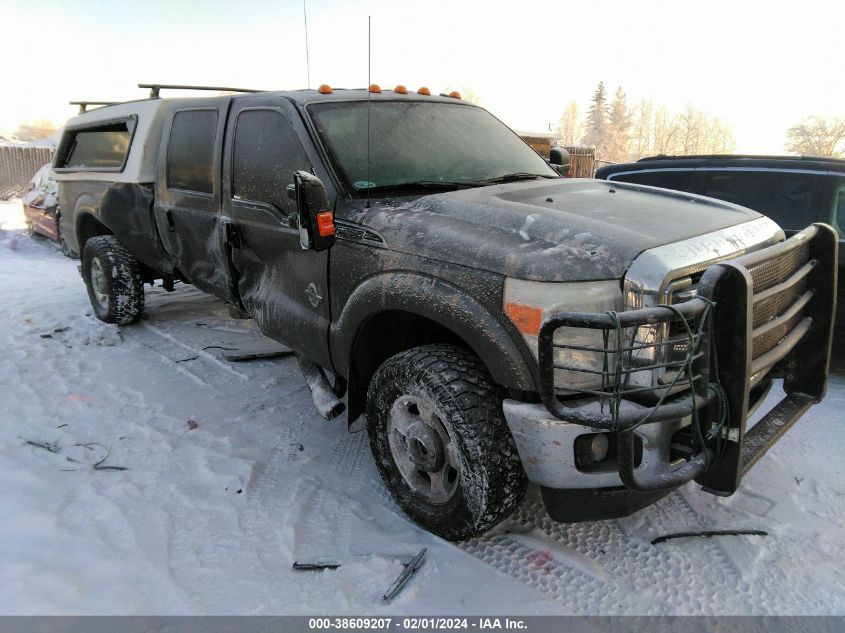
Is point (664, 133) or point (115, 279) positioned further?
point (664, 133)

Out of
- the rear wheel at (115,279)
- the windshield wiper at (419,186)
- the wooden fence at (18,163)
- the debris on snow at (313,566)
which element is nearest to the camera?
the debris on snow at (313,566)

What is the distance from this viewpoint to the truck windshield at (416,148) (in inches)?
126

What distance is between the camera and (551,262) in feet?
7.38

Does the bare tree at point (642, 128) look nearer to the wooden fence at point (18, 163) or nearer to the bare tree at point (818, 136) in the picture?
the bare tree at point (818, 136)

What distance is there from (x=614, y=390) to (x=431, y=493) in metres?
1.14

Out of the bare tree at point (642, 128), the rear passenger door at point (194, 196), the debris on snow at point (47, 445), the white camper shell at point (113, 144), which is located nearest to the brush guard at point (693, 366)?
the rear passenger door at point (194, 196)

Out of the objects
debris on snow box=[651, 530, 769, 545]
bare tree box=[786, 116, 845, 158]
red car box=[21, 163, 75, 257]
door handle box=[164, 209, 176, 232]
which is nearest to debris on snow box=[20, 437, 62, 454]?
door handle box=[164, 209, 176, 232]

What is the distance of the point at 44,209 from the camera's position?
1010 cm

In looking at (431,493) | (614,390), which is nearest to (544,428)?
(614,390)

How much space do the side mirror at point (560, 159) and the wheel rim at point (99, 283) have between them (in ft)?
13.7

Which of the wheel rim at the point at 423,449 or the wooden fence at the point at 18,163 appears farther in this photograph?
the wooden fence at the point at 18,163

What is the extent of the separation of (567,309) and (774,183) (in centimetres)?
375

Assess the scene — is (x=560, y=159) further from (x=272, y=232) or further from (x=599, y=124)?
(x=599, y=124)

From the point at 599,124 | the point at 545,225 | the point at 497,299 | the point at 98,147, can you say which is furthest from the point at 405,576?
the point at 599,124
